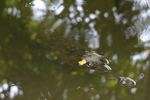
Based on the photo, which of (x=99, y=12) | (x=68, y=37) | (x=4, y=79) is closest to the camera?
(x=4, y=79)

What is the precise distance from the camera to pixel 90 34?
2176mm

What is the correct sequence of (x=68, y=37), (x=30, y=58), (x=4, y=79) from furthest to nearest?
(x=68, y=37), (x=30, y=58), (x=4, y=79)

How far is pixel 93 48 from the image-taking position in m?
2.02

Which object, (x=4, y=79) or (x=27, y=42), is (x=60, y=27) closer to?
(x=27, y=42)

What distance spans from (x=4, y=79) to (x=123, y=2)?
199 cm

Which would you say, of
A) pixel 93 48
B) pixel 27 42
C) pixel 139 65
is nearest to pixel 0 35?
pixel 27 42

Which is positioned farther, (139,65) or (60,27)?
(60,27)

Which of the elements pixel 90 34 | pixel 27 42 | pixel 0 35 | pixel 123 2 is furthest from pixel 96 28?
pixel 0 35

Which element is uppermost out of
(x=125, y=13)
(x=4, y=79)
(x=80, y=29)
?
(x=125, y=13)

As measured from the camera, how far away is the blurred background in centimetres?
168

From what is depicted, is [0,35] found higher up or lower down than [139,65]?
higher up

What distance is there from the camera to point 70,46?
199cm

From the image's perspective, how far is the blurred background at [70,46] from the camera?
1.68 meters

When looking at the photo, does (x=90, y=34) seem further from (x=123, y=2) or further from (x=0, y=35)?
(x=0, y=35)
